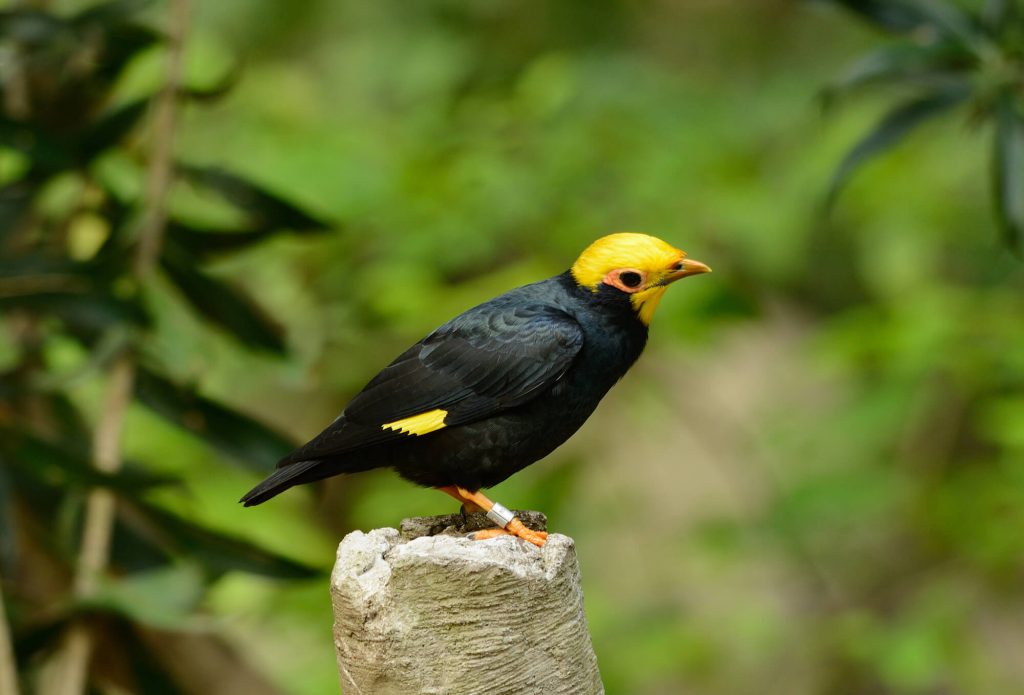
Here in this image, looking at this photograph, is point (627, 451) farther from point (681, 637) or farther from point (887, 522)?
point (681, 637)

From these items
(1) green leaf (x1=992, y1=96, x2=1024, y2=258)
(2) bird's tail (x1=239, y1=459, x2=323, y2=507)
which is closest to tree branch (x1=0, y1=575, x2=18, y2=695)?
(2) bird's tail (x1=239, y1=459, x2=323, y2=507)

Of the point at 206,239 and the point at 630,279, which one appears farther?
the point at 206,239

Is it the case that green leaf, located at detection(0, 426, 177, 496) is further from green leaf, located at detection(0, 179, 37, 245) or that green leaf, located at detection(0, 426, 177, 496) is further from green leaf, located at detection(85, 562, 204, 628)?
green leaf, located at detection(0, 179, 37, 245)

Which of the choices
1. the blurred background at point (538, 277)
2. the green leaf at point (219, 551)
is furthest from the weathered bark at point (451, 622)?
the green leaf at point (219, 551)

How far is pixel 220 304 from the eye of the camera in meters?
3.17

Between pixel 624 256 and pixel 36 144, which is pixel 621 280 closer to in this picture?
pixel 624 256

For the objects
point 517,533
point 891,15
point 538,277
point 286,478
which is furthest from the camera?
point 538,277

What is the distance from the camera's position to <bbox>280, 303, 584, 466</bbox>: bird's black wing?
7.03 ft

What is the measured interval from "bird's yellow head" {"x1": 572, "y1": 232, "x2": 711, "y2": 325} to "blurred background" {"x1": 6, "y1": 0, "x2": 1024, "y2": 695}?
90cm

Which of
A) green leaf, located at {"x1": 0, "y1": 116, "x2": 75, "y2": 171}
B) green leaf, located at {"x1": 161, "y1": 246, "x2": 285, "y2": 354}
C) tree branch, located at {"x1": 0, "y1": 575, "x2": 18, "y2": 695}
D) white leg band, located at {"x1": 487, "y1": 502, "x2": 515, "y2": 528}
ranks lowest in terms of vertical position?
tree branch, located at {"x1": 0, "y1": 575, "x2": 18, "y2": 695}

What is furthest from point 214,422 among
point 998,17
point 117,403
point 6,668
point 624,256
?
point 998,17

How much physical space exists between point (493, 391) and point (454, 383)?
2.9 inches

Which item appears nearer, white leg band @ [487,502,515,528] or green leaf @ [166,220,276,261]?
white leg band @ [487,502,515,528]

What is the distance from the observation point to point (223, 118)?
219 inches
